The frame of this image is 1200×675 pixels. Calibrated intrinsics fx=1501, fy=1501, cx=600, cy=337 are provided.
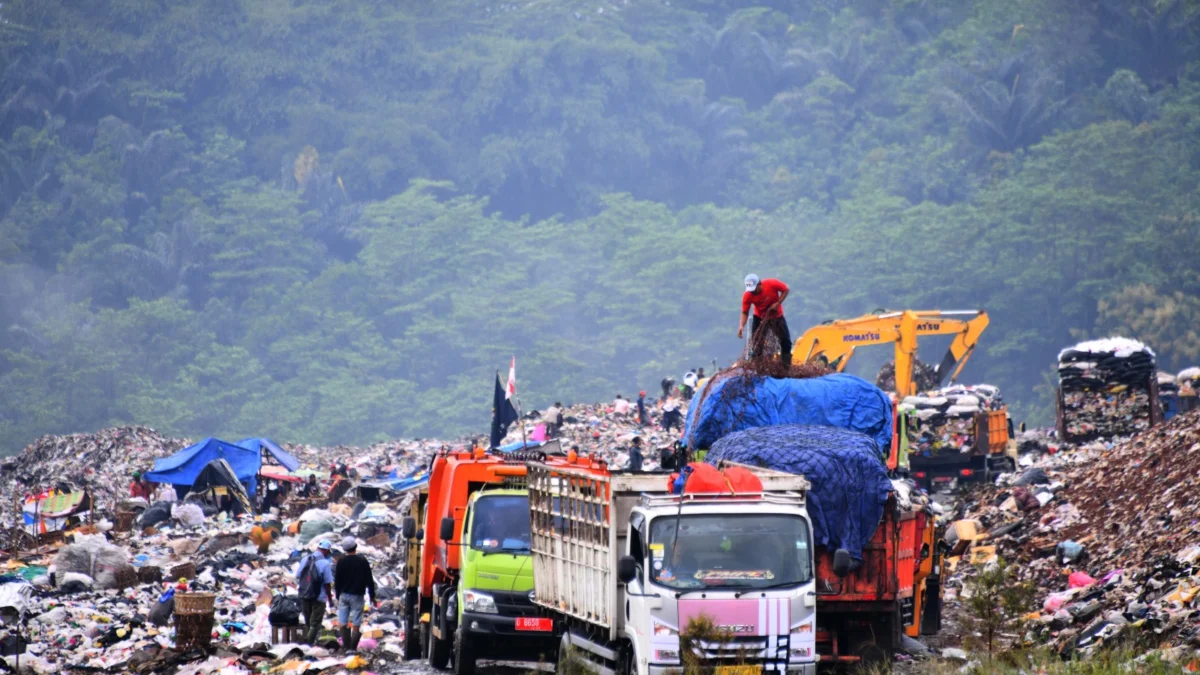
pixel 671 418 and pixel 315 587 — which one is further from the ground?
pixel 671 418

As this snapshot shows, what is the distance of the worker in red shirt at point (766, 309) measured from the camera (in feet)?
52.4

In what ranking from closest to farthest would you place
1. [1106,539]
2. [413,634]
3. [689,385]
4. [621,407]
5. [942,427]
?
[413,634] < [1106,539] < [942,427] < [689,385] < [621,407]

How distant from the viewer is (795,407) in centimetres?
1472

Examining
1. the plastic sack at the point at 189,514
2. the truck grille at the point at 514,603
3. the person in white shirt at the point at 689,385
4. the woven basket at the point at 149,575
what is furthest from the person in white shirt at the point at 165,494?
the truck grille at the point at 514,603

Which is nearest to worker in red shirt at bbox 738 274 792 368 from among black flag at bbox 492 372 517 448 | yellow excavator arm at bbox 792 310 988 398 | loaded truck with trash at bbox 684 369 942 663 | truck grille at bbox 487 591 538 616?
loaded truck with trash at bbox 684 369 942 663

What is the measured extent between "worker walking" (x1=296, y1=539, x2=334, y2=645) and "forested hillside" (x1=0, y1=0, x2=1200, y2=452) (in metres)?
51.9

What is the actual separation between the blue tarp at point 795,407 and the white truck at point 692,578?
418cm

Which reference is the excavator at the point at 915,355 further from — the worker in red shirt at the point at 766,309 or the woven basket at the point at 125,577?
the woven basket at the point at 125,577

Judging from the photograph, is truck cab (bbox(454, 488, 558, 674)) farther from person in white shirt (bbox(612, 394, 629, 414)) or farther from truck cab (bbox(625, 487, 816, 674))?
person in white shirt (bbox(612, 394, 629, 414))

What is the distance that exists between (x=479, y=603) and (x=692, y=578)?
9.45 feet

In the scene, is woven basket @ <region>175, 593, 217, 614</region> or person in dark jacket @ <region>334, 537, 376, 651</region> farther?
person in dark jacket @ <region>334, 537, 376, 651</region>

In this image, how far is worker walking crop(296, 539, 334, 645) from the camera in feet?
44.7

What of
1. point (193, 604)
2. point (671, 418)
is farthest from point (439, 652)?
point (671, 418)

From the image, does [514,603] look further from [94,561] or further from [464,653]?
[94,561]
